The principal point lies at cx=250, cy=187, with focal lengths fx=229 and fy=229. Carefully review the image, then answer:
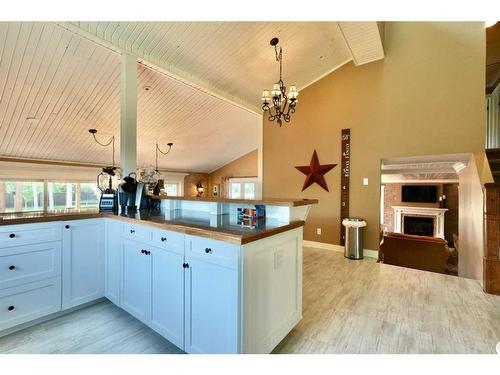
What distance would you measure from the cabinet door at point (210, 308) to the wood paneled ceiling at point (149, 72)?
3.22 metres

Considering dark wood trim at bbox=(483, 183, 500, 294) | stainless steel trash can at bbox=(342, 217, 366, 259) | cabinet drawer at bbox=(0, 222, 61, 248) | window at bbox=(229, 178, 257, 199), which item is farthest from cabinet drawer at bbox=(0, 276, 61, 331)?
window at bbox=(229, 178, 257, 199)

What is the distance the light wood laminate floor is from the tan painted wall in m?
5.80

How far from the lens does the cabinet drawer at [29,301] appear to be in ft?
5.86

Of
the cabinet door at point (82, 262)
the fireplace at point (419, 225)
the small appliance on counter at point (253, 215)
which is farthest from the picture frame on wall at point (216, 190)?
the small appliance on counter at point (253, 215)

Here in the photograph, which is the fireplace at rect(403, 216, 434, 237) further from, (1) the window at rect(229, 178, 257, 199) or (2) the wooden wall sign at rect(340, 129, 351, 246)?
(1) the window at rect(229, 178, 257, 199)

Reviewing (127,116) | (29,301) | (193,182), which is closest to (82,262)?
(29,301)

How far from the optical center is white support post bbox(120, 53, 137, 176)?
3016mm

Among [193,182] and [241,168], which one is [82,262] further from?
[193,182]

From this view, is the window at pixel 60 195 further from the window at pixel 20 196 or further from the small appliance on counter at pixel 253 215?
the small appliance on counter at pixel 253 215

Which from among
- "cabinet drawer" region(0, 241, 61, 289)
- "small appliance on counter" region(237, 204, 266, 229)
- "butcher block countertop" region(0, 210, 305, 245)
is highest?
"small appliance on counter" region(237, 204, 266, 229)

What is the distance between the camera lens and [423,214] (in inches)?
324

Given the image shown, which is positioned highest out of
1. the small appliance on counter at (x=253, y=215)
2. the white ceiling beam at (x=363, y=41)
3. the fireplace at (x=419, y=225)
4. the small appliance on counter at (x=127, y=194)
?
the white ceiling beam at (x=363, y=41)
